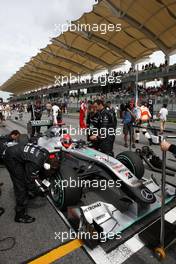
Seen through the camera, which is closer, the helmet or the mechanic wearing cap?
the mechanic wearing cap

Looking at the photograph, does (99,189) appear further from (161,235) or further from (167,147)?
(167,147)

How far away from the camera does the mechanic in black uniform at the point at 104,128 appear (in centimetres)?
508

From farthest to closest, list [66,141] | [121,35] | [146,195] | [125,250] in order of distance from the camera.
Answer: [121,35]
[66,141]
[146,195]
[125,250]

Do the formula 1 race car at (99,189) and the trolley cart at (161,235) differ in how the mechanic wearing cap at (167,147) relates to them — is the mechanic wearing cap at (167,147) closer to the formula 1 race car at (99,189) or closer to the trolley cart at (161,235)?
the trolley cart at (161,235)

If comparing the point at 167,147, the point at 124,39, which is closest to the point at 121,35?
the point at 124,39

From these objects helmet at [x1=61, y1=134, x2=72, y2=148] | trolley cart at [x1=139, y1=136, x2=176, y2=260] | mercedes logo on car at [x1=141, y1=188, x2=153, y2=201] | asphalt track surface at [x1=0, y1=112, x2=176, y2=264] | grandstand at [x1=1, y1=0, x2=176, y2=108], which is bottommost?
asphalt track surface at [x1=0, y1=112, x2=176, y2=264]

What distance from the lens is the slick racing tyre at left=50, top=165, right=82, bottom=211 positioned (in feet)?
10.2

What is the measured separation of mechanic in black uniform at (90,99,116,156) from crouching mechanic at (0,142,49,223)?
223 centimetres

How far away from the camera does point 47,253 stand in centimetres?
246

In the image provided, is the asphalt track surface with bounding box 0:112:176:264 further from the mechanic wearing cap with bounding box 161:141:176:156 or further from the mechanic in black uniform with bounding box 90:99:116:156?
the mechanic in black uniform with bounding box 90:99:116:156

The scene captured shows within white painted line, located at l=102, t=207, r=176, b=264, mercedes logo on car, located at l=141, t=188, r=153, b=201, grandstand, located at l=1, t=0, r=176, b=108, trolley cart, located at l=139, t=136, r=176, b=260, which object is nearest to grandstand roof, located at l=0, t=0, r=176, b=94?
grandstand, located at l=1, t=0, r=176, b=108

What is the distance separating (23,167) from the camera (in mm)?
3123

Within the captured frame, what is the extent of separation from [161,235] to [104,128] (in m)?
3.03

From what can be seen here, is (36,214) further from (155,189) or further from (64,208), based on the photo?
(155,189)
